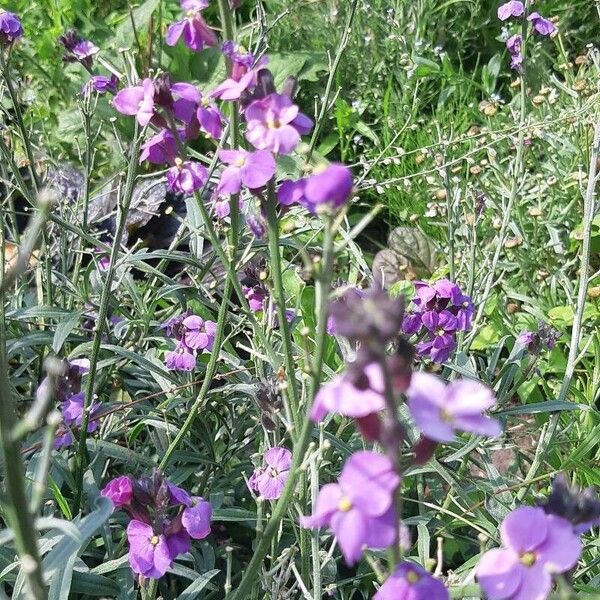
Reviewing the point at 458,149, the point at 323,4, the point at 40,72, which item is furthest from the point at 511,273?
the point at 40,72

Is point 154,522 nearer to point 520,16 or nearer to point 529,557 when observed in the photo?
point 529,557

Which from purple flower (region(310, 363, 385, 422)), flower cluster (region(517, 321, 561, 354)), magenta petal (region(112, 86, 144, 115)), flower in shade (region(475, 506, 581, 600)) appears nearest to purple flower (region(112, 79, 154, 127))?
magenta petal (region(112, 86, 144, 115))

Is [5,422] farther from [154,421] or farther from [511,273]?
[511,273]

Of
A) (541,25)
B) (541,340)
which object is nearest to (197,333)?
(541,340)

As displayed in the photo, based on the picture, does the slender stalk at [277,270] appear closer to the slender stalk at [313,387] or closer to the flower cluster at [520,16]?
the slender stalk at [313,387]

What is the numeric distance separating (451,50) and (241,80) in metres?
3.25

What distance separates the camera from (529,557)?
77 cm

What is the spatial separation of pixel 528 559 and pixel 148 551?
2.37 feet

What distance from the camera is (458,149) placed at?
11.0 ft

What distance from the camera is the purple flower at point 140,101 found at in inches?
51.6

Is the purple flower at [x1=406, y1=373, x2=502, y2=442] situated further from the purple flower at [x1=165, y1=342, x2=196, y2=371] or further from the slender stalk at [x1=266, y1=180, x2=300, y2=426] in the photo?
the purple flower at [x1=165, y1=342, x2=196, y2=371]

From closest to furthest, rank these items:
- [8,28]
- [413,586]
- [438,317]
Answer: [413,586] < [438,317] < [8,28]

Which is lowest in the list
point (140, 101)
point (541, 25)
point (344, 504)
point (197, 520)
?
point (197, 520)

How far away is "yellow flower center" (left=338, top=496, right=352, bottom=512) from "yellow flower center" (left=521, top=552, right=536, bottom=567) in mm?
184
